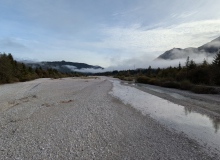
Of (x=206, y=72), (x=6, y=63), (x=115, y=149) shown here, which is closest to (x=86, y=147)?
(x=115, y=149)

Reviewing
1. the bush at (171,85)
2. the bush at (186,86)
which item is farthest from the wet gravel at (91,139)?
the bush at (171,85)

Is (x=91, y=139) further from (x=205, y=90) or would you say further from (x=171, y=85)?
(x=171, y=85)

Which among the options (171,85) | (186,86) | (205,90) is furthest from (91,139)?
(171,85)

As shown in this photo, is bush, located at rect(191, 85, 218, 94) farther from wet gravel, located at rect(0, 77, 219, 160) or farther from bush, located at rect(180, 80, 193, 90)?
wet gravel, located at rect(0, 77, 219, 160)

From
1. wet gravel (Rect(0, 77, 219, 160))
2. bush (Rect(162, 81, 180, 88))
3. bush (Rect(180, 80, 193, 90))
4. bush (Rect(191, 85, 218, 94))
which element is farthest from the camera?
bush (Rect(162, 81, 180, 88))

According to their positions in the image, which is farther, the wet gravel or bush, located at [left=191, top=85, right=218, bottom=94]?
bush, located at [left=191, top=85, right=218, bottom=94]

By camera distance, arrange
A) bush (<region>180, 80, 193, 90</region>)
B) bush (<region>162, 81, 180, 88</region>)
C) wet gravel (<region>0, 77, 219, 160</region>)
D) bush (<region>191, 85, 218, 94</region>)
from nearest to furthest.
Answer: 1. wet gravel (<region>0, 77, 219, 160</region>)
2. bush (<region>191, 85, 218, 94</region>)
3. bush (<region>180, 80, 193, 90</region>)
4. bush (<region>162, 81, 180, 88</region>)

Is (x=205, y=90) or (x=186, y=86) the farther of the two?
(x=186, y=86)

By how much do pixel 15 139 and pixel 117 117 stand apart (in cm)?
695

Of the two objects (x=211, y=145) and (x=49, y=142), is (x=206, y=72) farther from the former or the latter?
(x=49, y=142)

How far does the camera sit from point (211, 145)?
9.09 metres

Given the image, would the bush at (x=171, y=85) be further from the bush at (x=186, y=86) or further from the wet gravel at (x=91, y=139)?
the wet gravel at (x=91, y=139)

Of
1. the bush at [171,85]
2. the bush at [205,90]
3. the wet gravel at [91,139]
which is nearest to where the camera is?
the wet gravel at [91,139]

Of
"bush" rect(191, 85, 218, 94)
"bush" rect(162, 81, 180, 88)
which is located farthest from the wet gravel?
"bush" rect(162, 81, 180, 88)
